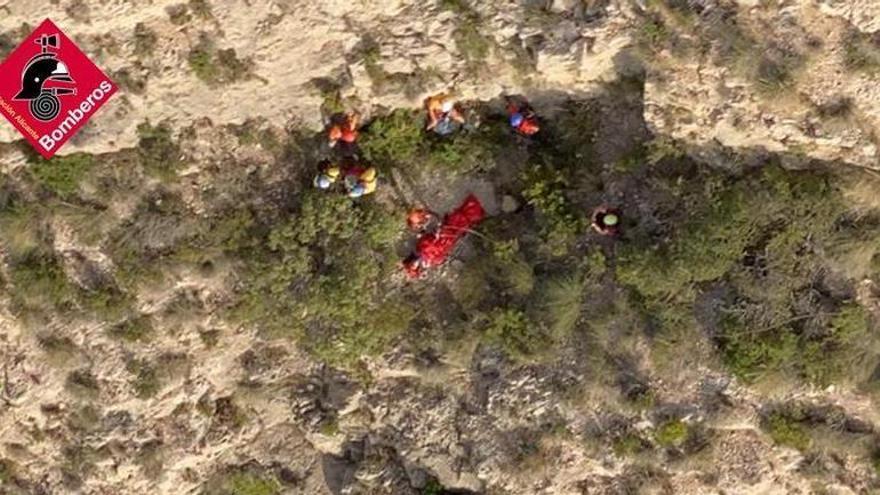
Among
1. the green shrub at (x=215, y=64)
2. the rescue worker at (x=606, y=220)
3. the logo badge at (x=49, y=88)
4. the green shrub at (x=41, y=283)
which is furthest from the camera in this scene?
the green shrub at (x=41, y=283)

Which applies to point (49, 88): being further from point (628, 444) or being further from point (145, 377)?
point (628, 444)

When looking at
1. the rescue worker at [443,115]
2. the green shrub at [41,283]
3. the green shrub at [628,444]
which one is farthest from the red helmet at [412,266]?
the green shrub at [41,283]

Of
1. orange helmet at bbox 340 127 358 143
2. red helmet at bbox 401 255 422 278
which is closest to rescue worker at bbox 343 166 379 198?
orange helmet at bbox 340 127 358 143

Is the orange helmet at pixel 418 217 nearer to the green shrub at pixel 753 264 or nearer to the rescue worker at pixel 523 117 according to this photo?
the rescue worker at pixel 523 117

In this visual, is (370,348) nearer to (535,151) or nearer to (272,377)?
(272,377)

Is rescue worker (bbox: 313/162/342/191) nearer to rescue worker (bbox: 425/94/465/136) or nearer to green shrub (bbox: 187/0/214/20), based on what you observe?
rescue worker (bbox: 425/94/465/136)

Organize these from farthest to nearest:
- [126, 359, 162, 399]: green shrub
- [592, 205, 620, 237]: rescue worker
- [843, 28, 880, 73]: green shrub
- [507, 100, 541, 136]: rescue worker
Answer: [126, 359, 162, 399]: green shrub
[507, 100, 541, 136]: rescue worker
[592, 205, 620, 237]: rescue worker
[843, 28, 880, 73]: green shrub

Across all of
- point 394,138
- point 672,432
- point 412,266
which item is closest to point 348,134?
point 394,138
